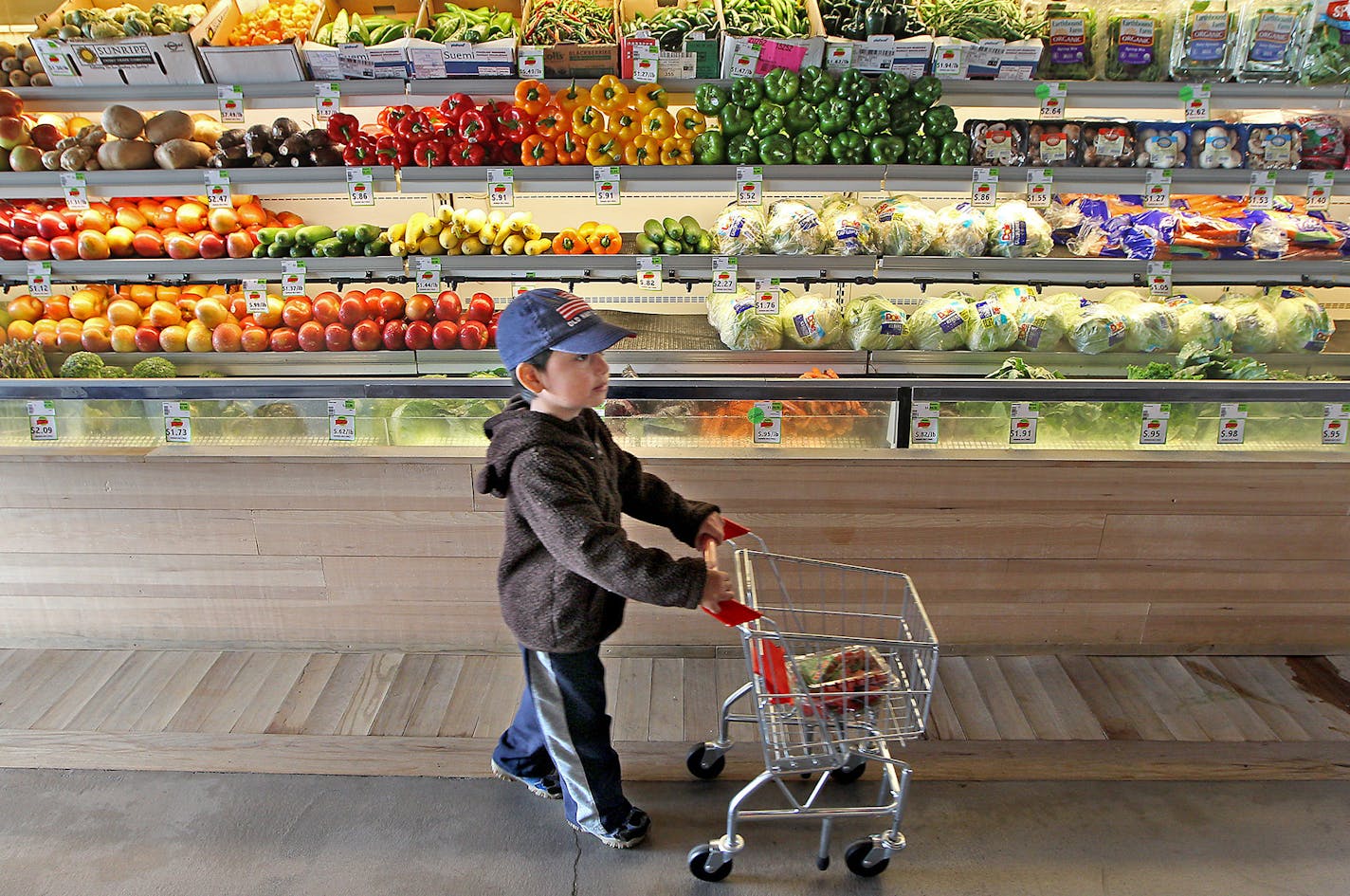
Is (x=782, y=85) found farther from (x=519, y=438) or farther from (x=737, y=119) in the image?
(x=519, y=438)

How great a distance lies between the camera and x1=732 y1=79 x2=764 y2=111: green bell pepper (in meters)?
3.16

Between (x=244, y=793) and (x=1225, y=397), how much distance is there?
370 centimetres

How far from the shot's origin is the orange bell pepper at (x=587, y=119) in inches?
125

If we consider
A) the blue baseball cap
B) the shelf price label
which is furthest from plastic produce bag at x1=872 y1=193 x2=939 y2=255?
the blue baseball cap

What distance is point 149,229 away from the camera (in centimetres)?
366

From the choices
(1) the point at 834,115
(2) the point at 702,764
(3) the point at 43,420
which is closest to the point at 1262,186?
(1) the point at 834,115

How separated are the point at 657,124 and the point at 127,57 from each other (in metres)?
2.00

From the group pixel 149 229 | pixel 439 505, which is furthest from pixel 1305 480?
pixel 149 229

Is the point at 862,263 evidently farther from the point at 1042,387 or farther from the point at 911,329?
the point at 1042,387

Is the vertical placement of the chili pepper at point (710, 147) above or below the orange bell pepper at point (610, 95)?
below

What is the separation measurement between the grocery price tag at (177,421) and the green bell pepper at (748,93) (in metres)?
2.41

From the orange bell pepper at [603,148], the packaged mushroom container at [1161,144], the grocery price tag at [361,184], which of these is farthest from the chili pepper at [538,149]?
the packaged mushroom container at [1161,144]

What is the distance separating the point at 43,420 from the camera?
3.30 m

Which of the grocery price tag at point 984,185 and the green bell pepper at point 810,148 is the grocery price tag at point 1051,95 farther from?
the green bell pepper at point 810,148
